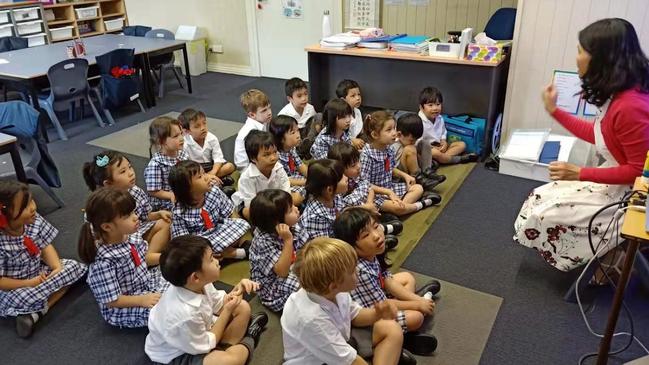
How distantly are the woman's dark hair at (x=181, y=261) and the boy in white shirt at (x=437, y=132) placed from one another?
2.24 meters

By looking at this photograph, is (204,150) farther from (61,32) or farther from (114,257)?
(61,32)

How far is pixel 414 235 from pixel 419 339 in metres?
0.91

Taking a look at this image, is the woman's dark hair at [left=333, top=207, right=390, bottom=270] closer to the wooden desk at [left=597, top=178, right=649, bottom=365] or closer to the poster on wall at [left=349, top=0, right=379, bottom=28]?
the wooden desk at [left=597, top=178, right=649, bottom=365]

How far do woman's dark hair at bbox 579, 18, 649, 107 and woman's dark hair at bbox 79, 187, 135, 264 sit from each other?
1.92 metres

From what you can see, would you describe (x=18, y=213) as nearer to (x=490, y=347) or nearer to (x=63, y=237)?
(x=63, y=237)

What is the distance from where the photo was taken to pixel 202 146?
132 inches

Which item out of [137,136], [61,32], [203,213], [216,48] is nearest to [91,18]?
[61,32]

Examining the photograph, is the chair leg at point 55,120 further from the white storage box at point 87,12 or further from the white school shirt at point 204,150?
the white storage box at point 87,12

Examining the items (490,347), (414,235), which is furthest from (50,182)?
(490,347)

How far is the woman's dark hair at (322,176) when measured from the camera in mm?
2217

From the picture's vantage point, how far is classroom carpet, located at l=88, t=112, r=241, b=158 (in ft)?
13.4

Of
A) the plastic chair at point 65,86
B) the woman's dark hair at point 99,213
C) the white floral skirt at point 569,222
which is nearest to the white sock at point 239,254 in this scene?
the woman's dark hair at point 99,213

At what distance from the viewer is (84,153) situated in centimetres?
405

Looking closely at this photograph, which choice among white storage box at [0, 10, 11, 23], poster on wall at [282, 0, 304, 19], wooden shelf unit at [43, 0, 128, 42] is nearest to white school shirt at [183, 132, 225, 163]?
poster on wall at [282, 0, 304, 19]
